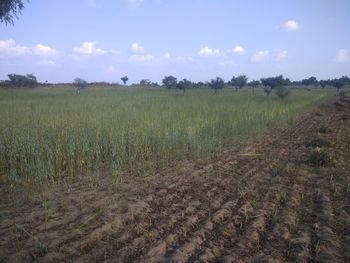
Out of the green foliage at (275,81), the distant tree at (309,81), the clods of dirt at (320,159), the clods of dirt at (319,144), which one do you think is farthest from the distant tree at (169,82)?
the clods of dirt at (320,159)

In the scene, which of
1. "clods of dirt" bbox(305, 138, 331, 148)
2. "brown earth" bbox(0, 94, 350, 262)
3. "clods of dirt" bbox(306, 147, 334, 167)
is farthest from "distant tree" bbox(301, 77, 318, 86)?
"brown earth" bbox(0, 94, 350, 262)

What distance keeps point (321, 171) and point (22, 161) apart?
6027mm

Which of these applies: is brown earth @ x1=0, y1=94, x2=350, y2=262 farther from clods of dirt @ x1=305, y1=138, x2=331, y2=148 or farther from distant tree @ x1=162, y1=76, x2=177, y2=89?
distant tree @ x1=162, y1=76, x2=177, y2=89

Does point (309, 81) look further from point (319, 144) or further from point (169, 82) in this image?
point (319, 144)

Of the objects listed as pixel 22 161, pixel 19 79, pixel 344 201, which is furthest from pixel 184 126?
pixel 19 79

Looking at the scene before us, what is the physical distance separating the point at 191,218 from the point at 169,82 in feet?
179

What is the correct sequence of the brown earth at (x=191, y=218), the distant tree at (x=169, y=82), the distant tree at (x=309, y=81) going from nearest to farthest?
the brown earth at (x=191, y=218) < the distant tree at (x=169, y=82) < the distant tree at (x=309, y=81)

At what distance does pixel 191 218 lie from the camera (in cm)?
443

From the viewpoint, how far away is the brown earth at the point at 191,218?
11.7ft

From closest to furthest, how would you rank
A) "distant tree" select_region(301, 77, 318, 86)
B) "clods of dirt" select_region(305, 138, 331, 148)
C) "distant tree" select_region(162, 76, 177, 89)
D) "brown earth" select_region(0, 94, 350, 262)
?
"brown earth" select_region(0, 94, 350, 262) < "clods of dirt" select_region(305, 138, 331, 148) < "distant tree" select_region(162, 76, 177, 89) < "distant tree" select_region(301, 77, 318, 86)

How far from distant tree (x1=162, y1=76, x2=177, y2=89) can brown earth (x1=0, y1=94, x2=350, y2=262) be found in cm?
4876

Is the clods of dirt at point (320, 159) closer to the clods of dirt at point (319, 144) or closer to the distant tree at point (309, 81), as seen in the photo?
the clods of dirt at point (319, 144)

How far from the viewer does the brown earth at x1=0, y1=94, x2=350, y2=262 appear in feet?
11.7

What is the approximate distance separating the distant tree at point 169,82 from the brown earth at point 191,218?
160 feet
